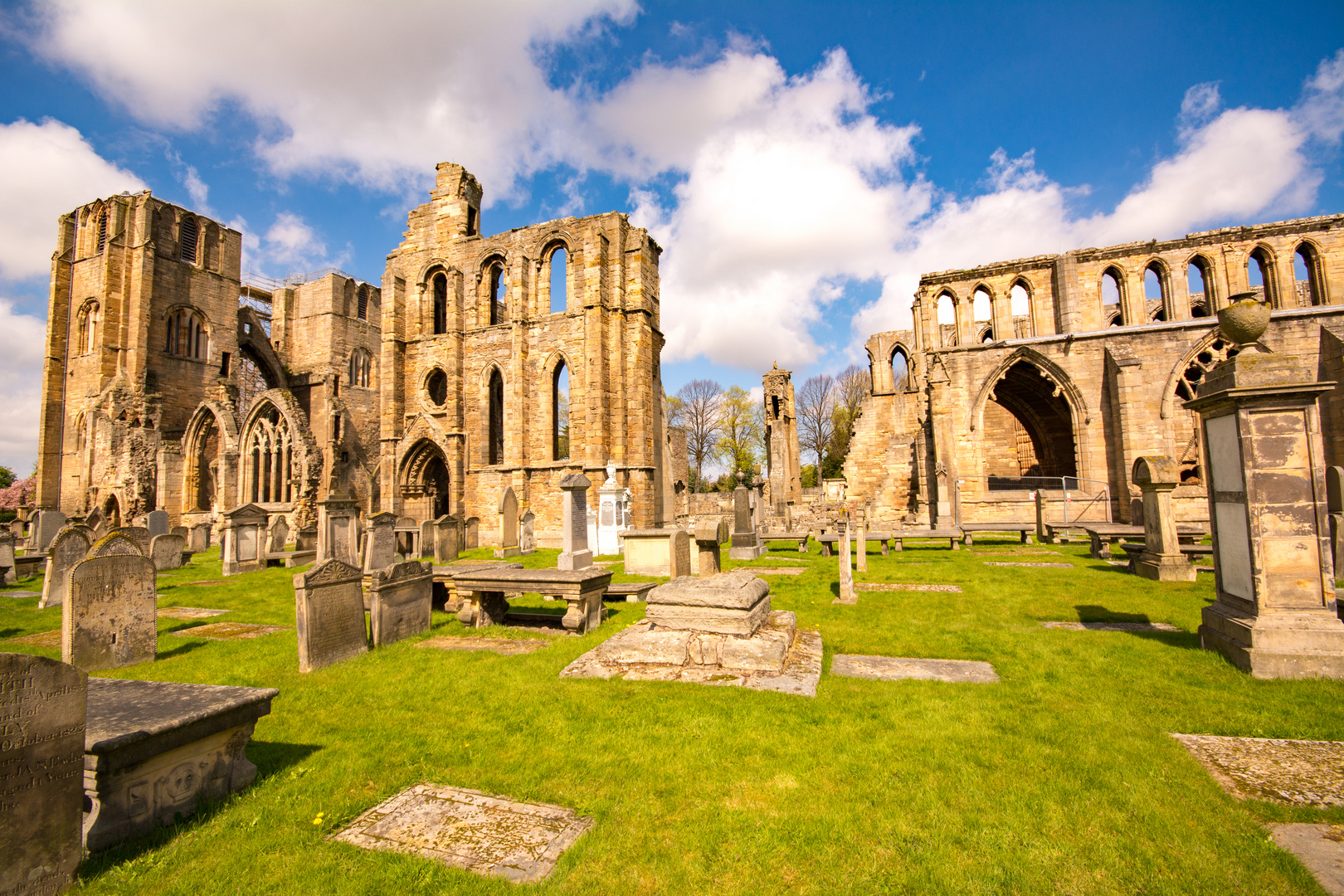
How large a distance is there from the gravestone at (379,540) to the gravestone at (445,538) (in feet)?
Result: 7.48

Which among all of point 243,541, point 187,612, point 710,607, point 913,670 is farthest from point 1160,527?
point 243,541

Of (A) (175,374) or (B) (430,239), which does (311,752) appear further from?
(A) (175,374)

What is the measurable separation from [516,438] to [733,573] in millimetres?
15656

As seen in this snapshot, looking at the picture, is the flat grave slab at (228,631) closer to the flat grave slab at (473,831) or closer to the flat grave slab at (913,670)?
the flat grave slab at (473,831)

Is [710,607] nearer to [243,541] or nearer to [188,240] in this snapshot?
[243,541]

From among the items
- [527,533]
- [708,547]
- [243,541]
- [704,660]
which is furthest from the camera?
[527,533]

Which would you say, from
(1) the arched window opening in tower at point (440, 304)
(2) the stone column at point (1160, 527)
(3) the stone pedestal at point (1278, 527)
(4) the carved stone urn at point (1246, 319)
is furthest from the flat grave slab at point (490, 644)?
(1) the arched window opening in tower at point (440, 304)

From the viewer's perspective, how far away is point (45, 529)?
17.6m

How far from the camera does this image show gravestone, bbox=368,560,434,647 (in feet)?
21.7

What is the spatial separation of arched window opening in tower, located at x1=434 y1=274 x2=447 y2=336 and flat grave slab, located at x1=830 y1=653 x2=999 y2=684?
23531 mm

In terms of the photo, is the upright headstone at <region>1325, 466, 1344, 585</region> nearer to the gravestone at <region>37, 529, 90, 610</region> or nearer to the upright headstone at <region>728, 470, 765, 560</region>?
the upright headstone at <region>728, 470, 765, 560</region>

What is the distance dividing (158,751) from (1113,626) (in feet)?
27.1

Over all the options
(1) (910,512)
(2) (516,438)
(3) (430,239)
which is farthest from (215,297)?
(1) (910,512)

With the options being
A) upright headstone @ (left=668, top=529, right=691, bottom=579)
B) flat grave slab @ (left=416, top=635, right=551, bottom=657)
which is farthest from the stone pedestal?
flat grave slab @ (left=416, top=635, right=551, bottom=657)
